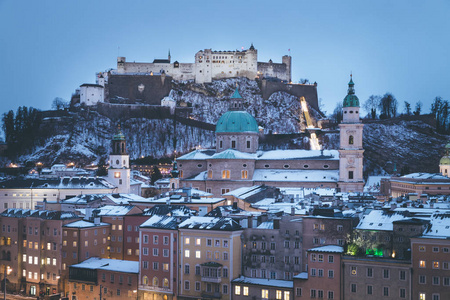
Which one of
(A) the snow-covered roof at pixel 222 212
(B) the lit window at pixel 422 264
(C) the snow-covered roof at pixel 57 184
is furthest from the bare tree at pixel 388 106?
(B) the lit window at pixel 422 264

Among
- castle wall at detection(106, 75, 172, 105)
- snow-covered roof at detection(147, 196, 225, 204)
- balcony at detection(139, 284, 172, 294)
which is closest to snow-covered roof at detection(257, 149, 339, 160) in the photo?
snow-covered roof at detection(147, 196, 225, 204)

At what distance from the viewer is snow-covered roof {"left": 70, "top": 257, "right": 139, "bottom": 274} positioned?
46.8 m

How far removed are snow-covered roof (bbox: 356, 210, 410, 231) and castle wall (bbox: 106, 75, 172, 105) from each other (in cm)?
10008

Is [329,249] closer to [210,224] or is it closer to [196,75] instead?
[210,224]

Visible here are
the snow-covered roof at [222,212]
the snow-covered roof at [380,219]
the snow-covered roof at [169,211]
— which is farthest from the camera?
the snow-covered roof at [169,211]

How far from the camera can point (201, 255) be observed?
44219 mm

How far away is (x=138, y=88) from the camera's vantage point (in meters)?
138

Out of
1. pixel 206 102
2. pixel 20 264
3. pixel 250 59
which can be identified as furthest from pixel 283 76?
pixel 20 264

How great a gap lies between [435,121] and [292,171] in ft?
203

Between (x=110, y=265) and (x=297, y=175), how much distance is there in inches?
1389

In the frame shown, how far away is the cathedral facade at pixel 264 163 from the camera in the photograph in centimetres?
7531

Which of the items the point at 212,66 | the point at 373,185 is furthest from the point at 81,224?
the point at 212,66

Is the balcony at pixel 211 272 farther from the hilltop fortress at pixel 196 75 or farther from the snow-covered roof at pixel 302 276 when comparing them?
the hilltop fortress at pixel 196 75

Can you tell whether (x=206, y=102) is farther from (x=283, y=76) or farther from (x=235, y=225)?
(x=235, y=225)
